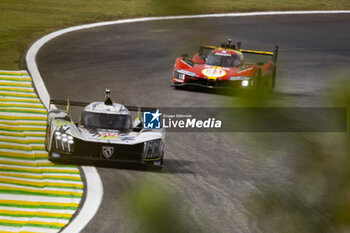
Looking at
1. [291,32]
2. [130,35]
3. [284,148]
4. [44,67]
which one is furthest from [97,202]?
[291,32]

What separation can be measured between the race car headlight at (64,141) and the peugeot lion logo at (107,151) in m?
0.61

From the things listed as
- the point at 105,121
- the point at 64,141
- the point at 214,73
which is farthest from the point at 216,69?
the point at 64,141

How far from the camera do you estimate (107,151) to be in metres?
11.6

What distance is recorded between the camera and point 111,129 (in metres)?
12.6

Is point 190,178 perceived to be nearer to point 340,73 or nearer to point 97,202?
point 97,202

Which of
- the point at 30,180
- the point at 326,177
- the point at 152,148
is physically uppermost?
the point at 326,177

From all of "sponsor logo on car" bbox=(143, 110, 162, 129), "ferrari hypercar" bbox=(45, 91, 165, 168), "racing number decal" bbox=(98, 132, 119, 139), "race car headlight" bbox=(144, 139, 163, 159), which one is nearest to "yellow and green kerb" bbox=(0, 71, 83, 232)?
"ferrari hypercar" bbox=(45, 91, 165, 168)

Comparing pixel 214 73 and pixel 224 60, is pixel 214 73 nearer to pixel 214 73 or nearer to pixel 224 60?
pixel 214 73

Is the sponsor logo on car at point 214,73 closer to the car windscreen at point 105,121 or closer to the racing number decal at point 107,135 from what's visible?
the car windscreen at point 105,121

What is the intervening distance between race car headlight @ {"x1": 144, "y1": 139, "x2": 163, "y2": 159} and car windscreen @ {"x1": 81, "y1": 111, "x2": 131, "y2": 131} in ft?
3.67

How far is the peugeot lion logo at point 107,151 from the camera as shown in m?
11.5

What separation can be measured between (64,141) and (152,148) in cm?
164

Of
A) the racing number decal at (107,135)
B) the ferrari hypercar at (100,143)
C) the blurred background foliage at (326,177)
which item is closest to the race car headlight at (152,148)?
the ferrari hypercar at (100,143)

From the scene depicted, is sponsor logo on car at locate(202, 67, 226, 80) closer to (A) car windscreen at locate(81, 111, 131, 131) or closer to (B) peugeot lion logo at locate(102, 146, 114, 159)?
(A) car windscreen at locate(81, 111, 131, 131)
